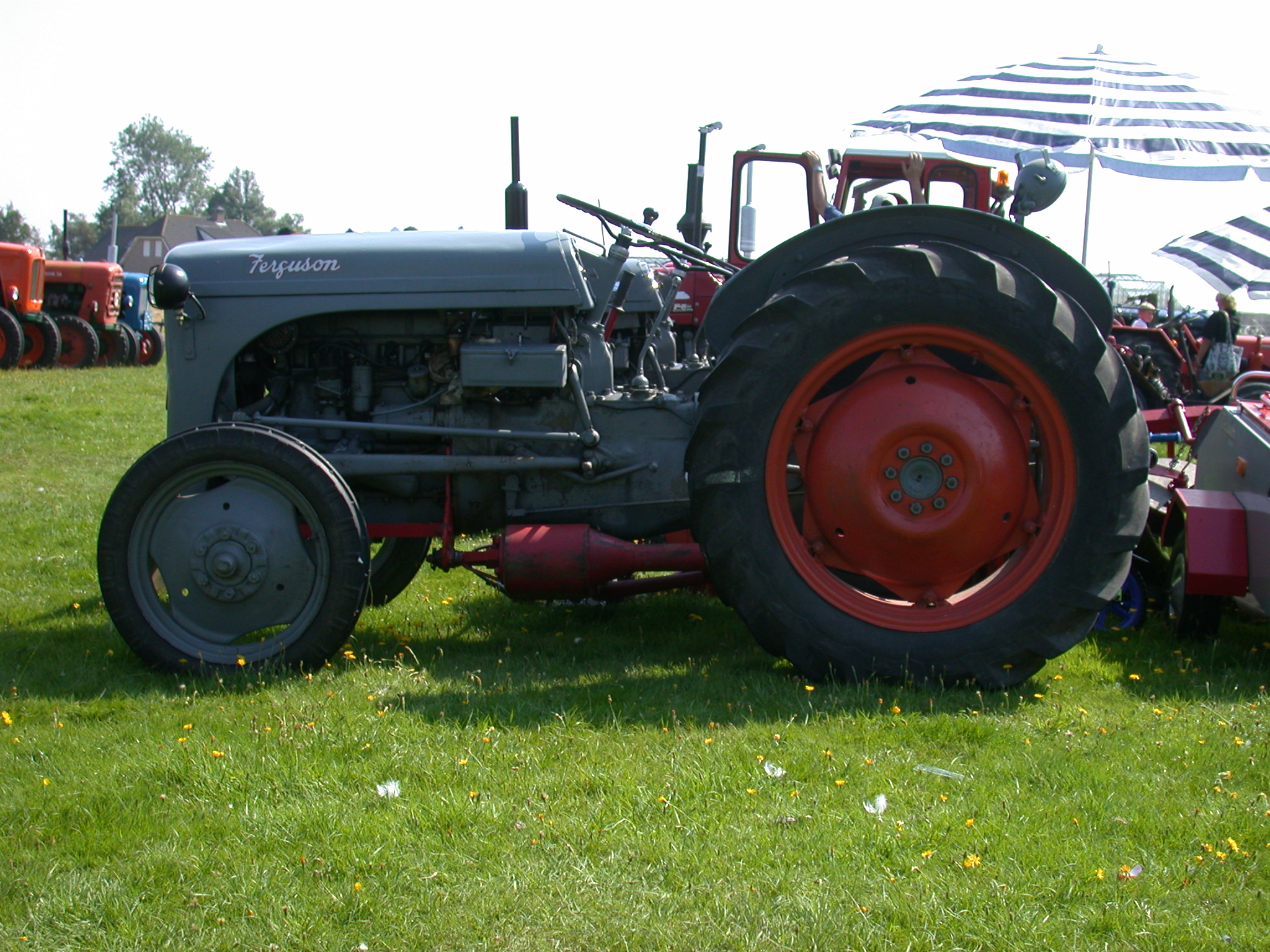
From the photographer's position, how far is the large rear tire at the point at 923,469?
394 cm

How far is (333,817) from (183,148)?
335ft

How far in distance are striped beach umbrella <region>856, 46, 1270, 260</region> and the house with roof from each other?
151 ft

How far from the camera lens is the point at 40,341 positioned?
753 inches

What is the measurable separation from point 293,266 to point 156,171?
9947cm

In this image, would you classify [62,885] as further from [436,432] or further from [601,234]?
[601,234]

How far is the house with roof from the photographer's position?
63.6m

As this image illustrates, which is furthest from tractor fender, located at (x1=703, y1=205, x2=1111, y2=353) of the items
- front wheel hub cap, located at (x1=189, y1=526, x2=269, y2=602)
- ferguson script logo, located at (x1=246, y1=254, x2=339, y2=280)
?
front wheel hub cap, located at (x1=189, y1=526, x2=269, y2=602)

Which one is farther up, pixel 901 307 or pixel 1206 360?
A: pixel 901 307

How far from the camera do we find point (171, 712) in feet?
12.7

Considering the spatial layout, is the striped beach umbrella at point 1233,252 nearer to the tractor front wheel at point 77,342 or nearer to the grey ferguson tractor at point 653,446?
the grey ferguson tractor at point 653,446

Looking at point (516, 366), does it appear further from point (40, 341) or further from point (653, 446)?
point (40, 341)

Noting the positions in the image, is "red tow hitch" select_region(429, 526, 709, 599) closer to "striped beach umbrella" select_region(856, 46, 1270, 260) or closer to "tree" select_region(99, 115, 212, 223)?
"striped beach umbrella" select_region(856, 46, 1270, 260)

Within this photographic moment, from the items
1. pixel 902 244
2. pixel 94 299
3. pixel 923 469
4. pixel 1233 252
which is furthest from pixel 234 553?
pixel 1233 252

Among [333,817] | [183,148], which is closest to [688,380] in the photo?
[333,817]
